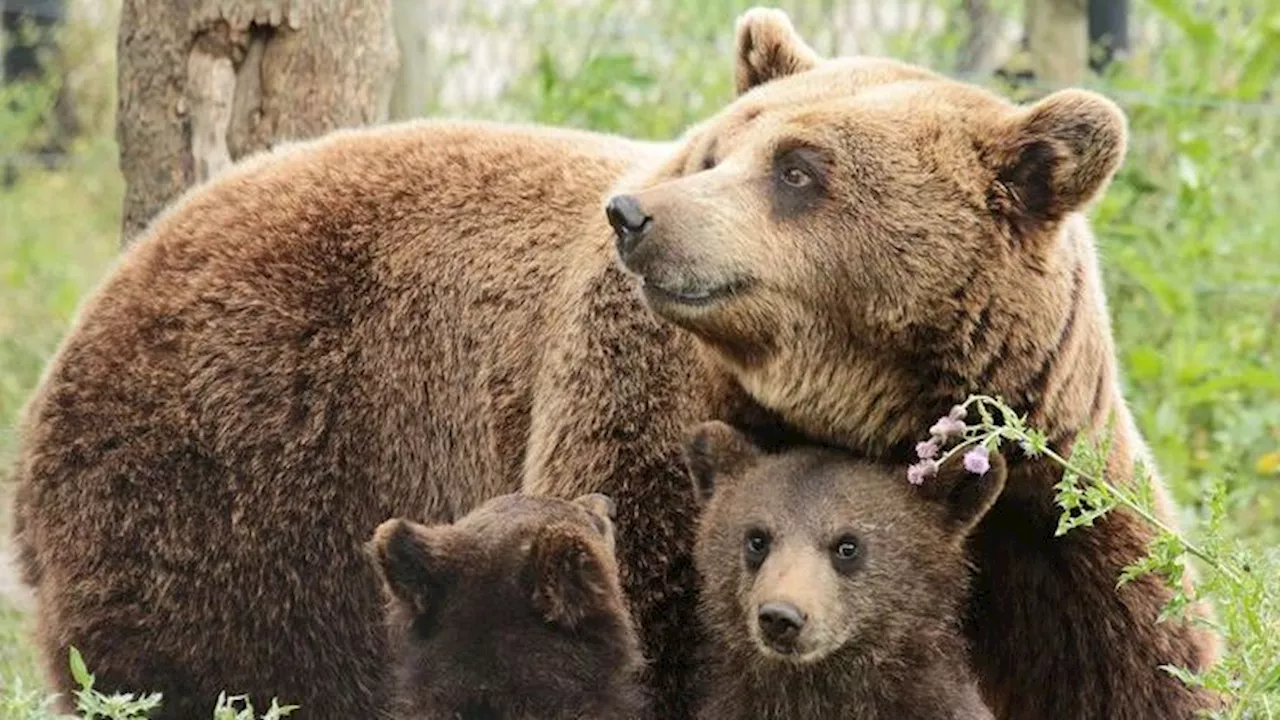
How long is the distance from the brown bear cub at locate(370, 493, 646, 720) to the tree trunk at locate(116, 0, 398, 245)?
8.66 feet

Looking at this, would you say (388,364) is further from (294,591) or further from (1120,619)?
(1120,619)

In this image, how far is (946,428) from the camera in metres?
5.48

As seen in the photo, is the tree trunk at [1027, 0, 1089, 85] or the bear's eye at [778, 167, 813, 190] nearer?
the bear's eye at [778, 167, 813, 190]

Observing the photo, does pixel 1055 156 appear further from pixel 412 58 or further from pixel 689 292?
pixel 412 58

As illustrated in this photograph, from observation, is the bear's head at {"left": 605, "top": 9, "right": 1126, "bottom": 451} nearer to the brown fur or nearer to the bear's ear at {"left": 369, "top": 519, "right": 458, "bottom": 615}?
the brown fur

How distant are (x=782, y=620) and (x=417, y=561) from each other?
0.89 meters

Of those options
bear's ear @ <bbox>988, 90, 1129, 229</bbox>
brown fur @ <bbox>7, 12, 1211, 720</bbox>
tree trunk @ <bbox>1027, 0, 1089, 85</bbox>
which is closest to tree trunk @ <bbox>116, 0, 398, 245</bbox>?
brown fur @ <bbox>7, 12, 1211, 720</bbox>

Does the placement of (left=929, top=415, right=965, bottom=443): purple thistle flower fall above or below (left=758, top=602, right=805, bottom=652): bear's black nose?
above

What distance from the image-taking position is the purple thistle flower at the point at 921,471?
5.54m

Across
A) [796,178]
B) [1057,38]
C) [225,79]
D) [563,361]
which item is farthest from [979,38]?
[796,178]

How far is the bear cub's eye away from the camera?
575cm

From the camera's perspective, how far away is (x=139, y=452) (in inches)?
257

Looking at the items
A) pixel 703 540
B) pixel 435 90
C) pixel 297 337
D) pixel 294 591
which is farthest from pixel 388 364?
pixel 435 90

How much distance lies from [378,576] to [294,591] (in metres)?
0.25
